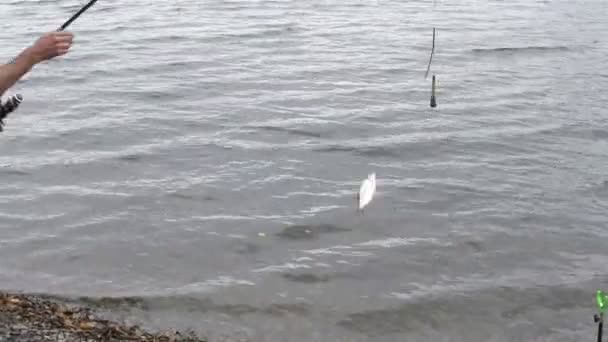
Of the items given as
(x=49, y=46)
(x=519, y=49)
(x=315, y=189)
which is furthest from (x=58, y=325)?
(x=519, y=49)

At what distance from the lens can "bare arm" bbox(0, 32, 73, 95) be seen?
4953mm

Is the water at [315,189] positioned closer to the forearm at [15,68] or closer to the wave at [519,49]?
the wave at [519,49]

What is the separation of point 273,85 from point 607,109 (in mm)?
6428

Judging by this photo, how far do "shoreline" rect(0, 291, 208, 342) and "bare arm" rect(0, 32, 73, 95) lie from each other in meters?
2.22

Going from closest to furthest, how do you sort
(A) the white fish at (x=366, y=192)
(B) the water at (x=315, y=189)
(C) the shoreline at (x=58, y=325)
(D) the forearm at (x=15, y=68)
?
(D) the forearm at (x=15, y=68) → (C) the shoreline at (x=58, y=325) → (B) the water at (x=315, y=189) → (A) the white fish at (x=366, y=192)

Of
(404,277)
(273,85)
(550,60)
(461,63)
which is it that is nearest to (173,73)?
(273,85)

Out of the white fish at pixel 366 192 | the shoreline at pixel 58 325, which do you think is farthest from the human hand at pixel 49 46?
the white fish at pixel 366 192

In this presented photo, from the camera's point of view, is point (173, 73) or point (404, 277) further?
point (173, 73)

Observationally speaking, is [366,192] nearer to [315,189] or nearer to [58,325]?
[315,189]

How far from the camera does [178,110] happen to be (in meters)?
14.3

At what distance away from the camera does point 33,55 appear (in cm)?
498

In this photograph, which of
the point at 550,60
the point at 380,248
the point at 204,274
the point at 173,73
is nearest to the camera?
the point at 204,274

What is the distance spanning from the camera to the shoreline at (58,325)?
6328mm

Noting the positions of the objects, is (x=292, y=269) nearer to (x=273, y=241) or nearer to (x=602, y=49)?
(x=273, y=241)
